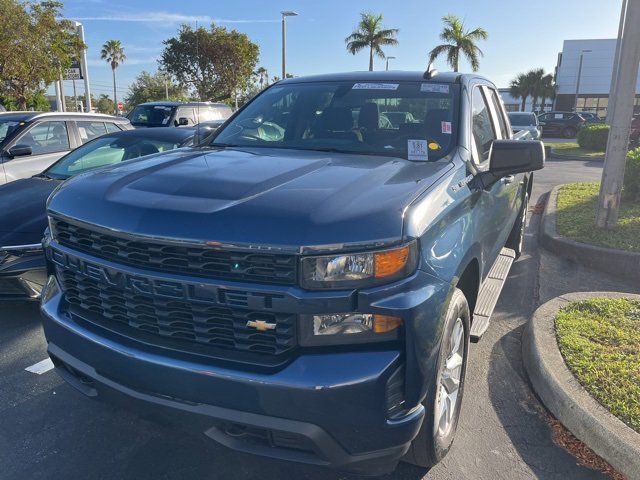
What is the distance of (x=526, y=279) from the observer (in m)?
5.40

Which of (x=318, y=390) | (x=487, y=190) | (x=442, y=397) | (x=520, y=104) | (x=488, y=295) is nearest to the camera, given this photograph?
(x=318, y=390)

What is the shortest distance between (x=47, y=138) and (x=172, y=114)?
5.59 meters

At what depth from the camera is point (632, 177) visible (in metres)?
7.32

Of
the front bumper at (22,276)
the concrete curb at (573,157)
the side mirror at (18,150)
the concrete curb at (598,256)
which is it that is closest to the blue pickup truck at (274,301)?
the front bumper at (22,276)

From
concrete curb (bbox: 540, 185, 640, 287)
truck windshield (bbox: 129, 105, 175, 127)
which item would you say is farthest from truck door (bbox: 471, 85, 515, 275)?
truck windshield (bbox: 129, 105, 175, 127)

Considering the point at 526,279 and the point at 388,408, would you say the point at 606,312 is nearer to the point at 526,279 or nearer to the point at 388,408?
the point at 526,279

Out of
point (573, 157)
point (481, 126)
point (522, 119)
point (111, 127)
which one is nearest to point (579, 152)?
point (573, 157)

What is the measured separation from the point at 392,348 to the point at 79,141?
7.18m

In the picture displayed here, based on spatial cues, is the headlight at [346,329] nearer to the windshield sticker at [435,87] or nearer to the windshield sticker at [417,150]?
the windshield sticker at [417,150]

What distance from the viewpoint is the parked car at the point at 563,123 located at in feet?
106

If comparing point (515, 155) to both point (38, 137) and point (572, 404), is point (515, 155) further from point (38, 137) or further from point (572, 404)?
point (38, 137)

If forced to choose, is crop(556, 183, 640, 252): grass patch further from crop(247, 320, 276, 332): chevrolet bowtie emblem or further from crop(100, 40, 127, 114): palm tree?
crop(100, 40, 127, 114): palm tree

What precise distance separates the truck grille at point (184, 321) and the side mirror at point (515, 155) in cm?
171

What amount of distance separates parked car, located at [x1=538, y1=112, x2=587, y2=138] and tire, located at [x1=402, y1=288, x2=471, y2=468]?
1308 inches
